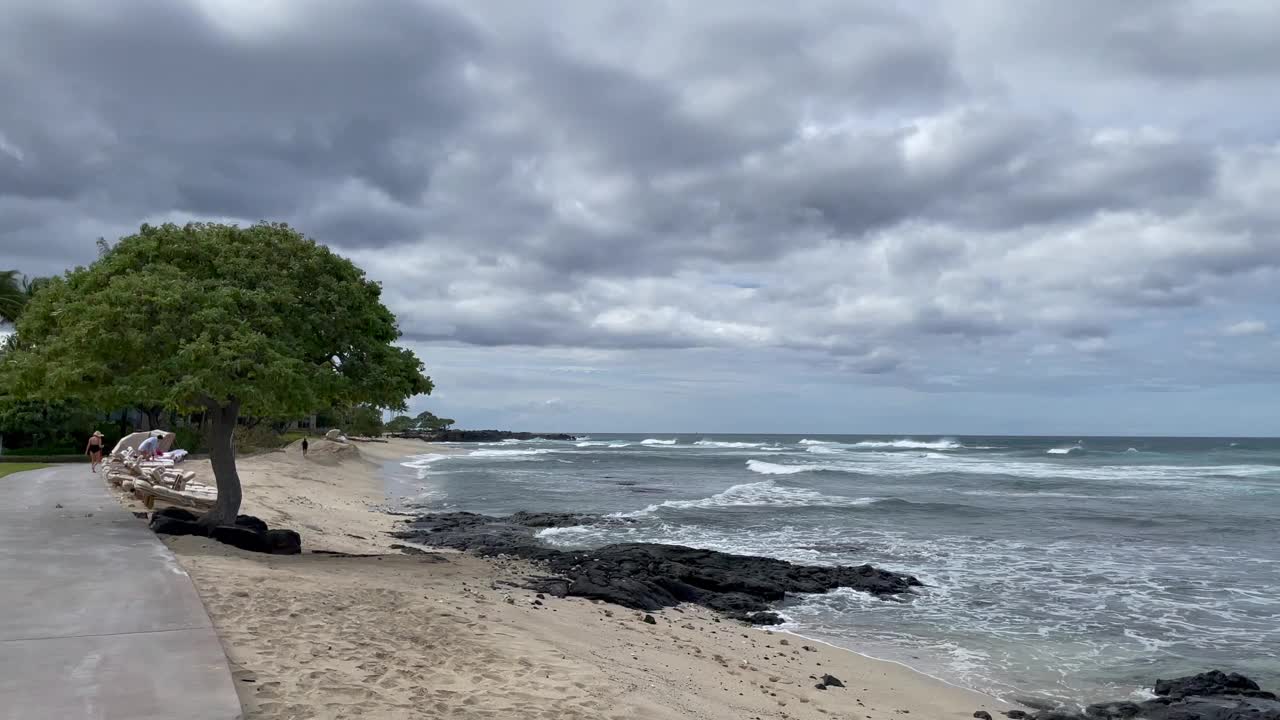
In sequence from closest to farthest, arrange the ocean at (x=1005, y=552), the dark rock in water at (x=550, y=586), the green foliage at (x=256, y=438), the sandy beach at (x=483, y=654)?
the sandy beach at (x=483, y=654), the ocean at (x=1005, y=552), the dark rock in water at (x=550, y=586), the green foliage at (x=256, y=438)

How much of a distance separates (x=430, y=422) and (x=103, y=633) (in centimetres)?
15148

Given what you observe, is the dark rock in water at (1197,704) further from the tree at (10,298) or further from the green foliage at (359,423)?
the green foliage at (359,423)

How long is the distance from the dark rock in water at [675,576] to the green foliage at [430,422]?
13572 centimetres

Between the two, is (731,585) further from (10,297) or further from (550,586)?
(10,297)

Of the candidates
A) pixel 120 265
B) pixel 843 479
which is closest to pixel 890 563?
pixel 120 265

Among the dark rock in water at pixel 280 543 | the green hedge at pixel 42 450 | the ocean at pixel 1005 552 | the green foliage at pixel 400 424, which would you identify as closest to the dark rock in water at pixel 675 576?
the ocean at pixel 1005 552

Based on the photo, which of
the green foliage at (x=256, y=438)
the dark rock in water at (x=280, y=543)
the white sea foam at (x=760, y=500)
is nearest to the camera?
the dark rock in water at (x=280, y=543)

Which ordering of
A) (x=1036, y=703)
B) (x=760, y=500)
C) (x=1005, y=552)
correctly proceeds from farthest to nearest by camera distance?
(x=760, y=500)
(x=1005, y=552)
(x=1036, y=703)

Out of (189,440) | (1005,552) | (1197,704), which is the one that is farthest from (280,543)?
(189,440)

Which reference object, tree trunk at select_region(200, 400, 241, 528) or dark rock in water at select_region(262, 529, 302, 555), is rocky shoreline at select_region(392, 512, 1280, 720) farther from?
tree trunk at select_region(200, 400, 241, 528)

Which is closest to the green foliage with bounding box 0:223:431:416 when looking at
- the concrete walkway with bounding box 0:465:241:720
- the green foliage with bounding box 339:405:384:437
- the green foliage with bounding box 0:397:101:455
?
the concrete walkway with bounding box 0:465:241:720

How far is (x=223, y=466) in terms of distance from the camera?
49.8 feet

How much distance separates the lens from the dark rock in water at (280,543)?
14438 mm

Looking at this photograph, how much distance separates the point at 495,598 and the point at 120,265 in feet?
28.4
